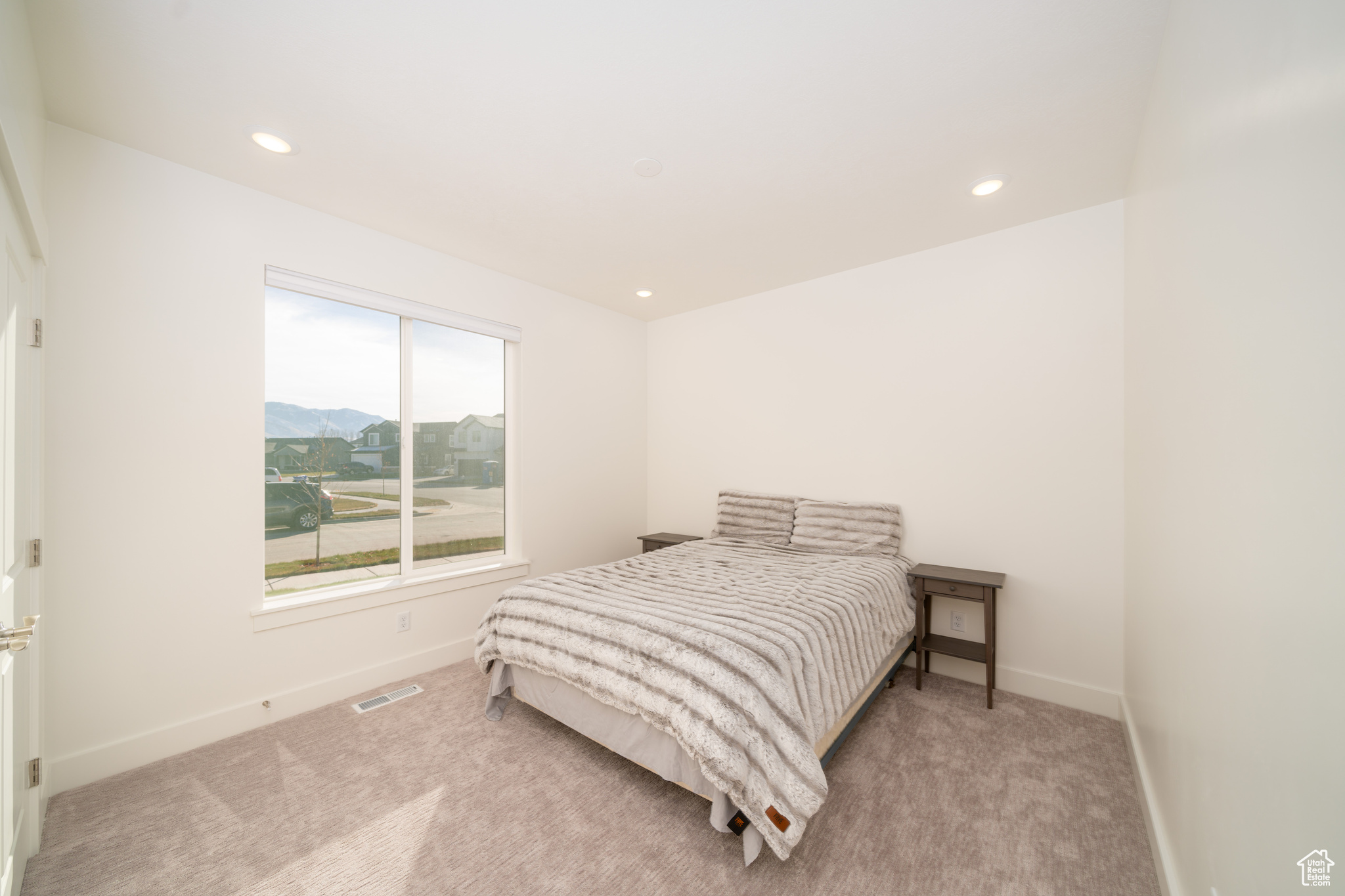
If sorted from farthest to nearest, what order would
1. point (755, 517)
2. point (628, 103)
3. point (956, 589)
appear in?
point (755, 517), point (956, 589), point (628, 103)

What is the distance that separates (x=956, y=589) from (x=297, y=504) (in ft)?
12.0

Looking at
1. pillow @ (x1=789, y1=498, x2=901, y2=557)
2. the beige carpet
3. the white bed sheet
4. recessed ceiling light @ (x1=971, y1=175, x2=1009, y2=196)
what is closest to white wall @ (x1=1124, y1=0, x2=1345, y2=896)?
the beige carpet

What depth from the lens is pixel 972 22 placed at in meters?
1.54

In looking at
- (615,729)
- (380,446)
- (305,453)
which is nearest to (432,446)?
(380,446)

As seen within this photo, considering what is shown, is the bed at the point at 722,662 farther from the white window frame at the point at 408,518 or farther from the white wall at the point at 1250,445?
the white wall at the point at 1250,445

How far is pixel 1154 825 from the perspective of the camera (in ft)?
5.41

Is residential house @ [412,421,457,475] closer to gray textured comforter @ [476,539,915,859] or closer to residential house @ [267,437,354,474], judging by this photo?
residential house @ [267,437,354,474]

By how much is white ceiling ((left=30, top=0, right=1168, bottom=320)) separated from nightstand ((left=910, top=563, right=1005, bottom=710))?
6.56 ft

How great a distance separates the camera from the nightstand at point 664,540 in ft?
13.4

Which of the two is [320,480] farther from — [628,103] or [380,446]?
[628,103]

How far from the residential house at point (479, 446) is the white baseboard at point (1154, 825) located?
12.2 feet

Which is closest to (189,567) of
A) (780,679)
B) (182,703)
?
(182,703)

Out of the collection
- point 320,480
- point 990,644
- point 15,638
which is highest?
point 320,480

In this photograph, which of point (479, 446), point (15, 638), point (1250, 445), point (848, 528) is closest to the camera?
point (1250, 445)
